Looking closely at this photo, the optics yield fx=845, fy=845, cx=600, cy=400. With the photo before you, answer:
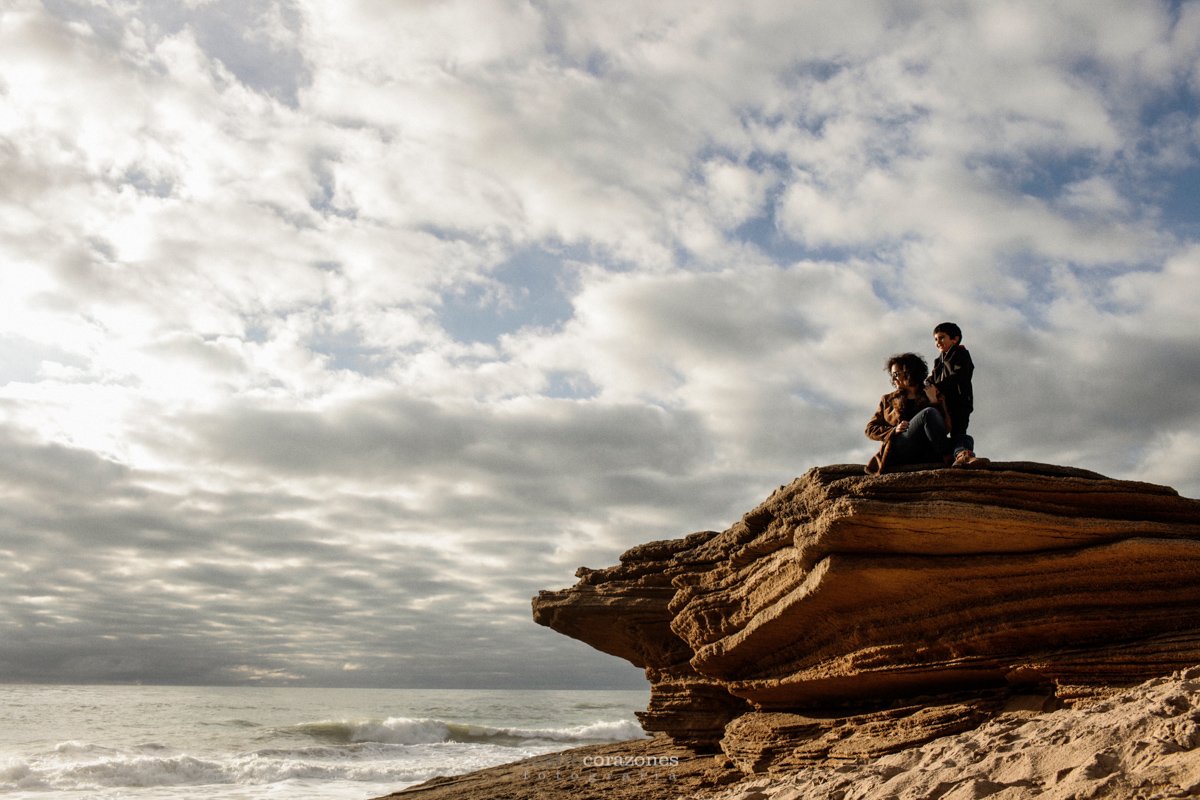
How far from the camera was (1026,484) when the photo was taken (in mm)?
8367

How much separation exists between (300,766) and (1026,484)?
24186mm

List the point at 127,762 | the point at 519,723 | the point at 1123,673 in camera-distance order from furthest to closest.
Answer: the point at 519,723, the point at 127,762, the point at 1123,673

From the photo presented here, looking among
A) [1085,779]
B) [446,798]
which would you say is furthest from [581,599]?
[1085,779]

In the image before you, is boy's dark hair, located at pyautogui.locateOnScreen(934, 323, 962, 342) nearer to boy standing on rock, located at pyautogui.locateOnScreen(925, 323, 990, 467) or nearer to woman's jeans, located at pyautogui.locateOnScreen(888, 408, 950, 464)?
boy standing on rock, located at pyautogui.locateOnScreen(925, 323, 990, 467)

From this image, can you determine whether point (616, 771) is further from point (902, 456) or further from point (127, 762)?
point (127, 762)

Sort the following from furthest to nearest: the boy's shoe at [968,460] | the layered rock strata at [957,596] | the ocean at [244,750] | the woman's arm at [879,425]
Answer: the ocean at [244,750] < the woman's arm at [879,425] < the boy's shoe at [968,460] < the layered rock strata at [957,596]

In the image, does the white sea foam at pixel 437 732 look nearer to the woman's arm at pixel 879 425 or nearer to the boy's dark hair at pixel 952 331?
the woman's arm at pixel 879 425

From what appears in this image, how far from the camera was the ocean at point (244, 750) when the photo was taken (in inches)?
904

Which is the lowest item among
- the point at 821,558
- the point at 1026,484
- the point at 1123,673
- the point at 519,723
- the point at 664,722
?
the point at 519,723

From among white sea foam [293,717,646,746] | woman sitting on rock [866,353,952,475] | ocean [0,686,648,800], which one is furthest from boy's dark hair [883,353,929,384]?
white sea foam [293,717,646,746]

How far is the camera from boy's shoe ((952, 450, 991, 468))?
8688 mm

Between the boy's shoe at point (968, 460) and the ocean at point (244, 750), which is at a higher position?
the boy's shoe at point (968, 460)

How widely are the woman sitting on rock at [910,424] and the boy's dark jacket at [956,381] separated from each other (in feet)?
0.48

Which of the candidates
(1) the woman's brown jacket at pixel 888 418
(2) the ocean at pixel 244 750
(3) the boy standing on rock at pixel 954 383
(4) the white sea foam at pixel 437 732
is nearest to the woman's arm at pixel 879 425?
(1) the woman's brown jacket at pixel 888 418
